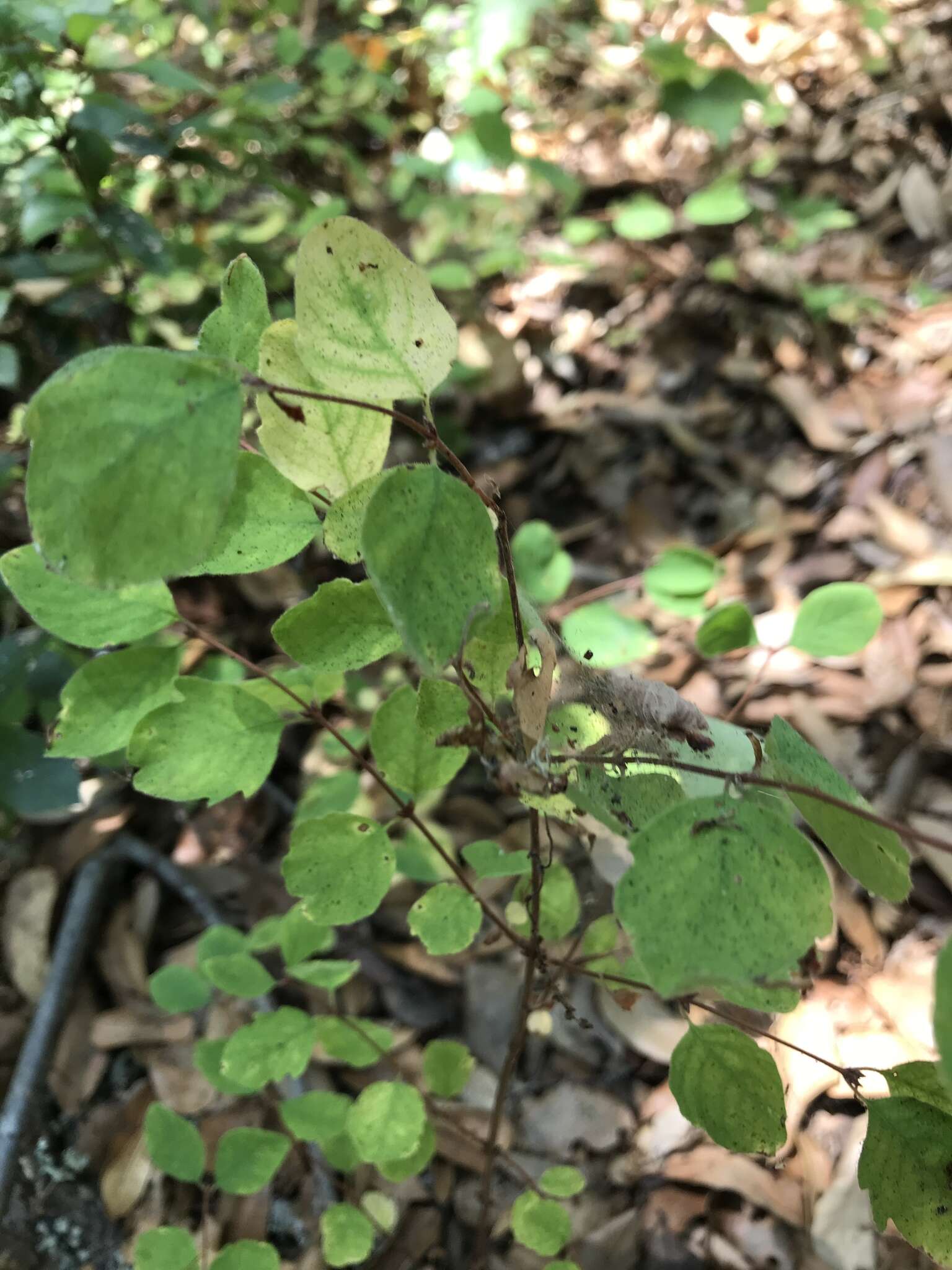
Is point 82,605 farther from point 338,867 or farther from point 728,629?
point 728,629

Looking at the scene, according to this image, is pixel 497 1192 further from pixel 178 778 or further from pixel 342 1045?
pixel 178 778

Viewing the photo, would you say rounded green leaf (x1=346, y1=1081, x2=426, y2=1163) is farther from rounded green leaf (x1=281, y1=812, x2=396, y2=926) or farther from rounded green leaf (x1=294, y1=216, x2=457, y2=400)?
rounded green leaf (x1=294, y1=216, x2=457, y2=400)

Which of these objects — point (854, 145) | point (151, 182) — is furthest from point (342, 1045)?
point (854, 145)

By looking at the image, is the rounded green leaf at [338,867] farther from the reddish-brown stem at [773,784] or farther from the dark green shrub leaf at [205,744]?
the reddish-brown stem at [773,784]

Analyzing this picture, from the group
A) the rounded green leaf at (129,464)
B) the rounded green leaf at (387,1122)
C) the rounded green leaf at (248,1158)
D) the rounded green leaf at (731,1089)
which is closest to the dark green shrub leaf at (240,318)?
the rounded green leaf at (129,464)

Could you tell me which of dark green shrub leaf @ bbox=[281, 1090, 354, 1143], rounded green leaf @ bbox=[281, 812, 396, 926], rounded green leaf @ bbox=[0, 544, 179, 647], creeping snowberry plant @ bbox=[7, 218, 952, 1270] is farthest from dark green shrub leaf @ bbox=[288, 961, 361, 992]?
rounded green leaf @ bbox=[0, 544, 179, 647]

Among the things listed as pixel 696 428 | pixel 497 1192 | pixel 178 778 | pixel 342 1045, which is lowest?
pixel 497 1192
